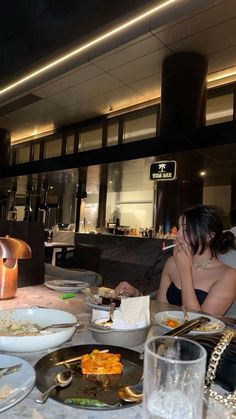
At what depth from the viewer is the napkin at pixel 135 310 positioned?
1016mm

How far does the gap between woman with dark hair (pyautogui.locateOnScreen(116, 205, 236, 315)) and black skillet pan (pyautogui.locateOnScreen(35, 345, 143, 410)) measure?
0.82 meters

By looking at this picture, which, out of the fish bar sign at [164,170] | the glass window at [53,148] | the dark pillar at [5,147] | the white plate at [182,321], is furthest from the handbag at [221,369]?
the dark pillar at [5,147]

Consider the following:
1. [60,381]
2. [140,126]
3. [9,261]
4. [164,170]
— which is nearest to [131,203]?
[140,126]

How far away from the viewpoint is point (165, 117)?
4387 millimetres

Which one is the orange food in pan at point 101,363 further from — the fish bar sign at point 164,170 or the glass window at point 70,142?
the glass window at point 70,142

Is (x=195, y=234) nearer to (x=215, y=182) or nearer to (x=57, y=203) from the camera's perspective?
(x=215, y=182)

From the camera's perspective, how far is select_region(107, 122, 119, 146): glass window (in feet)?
21.5

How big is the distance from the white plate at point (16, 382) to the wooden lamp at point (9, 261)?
0.69 metres

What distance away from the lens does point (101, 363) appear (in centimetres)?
79

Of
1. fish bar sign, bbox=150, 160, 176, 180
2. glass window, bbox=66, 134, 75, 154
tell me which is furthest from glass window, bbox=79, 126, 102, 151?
fish bar sign, bbox=150, 160, 176, 180

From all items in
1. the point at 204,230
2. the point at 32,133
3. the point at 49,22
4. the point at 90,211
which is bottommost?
the point at 204,230

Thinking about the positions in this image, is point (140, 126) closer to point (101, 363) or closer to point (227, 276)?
point (227, 276)

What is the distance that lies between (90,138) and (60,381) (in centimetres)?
670

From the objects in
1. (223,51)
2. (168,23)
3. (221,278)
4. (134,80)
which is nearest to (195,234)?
(221,278)
